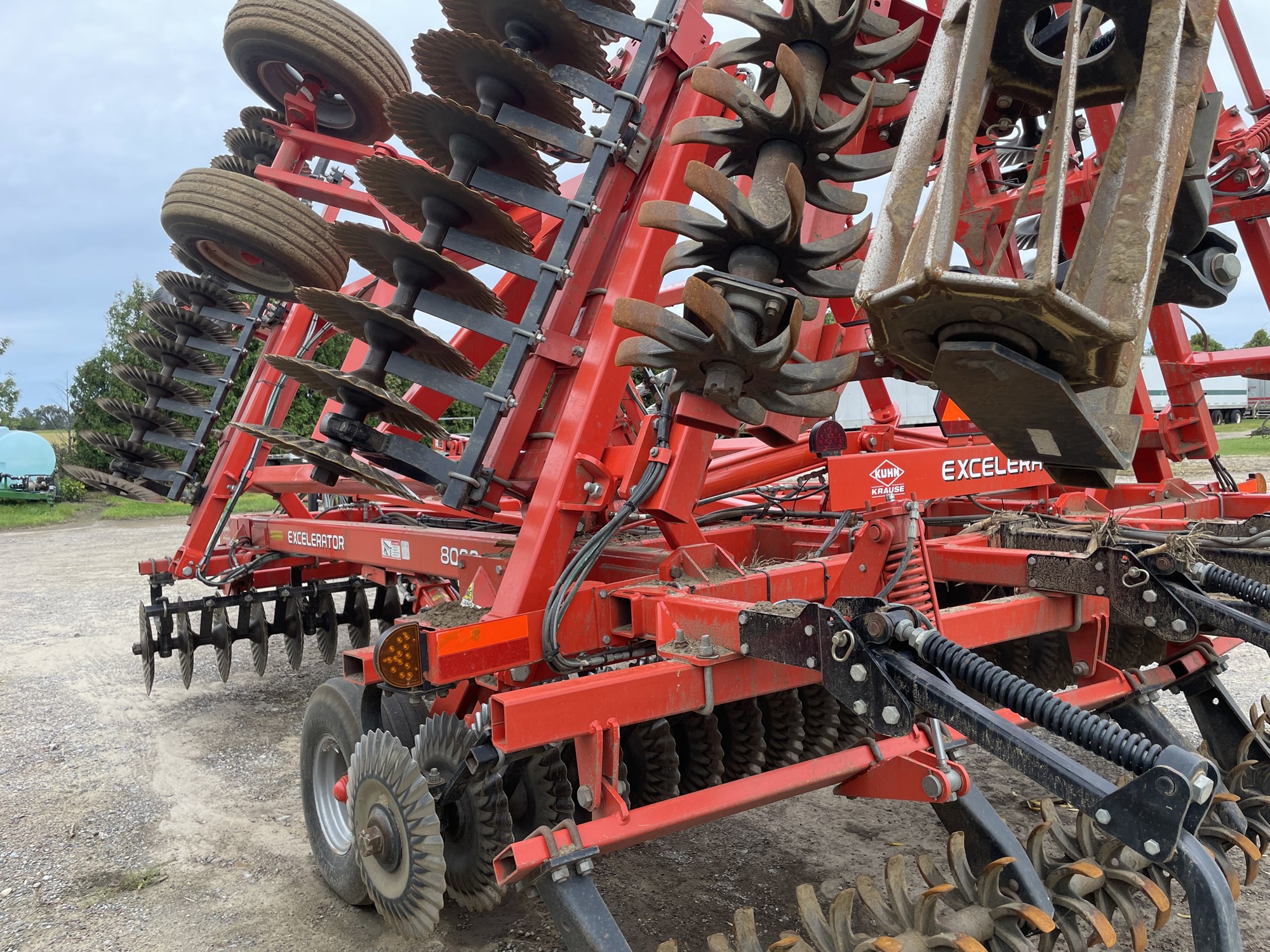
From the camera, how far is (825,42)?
236 cm

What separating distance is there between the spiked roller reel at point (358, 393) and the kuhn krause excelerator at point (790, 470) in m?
0.02

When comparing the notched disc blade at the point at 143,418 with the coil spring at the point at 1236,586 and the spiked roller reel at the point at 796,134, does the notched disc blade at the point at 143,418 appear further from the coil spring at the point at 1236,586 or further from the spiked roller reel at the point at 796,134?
the coil spring at the point at 1236,586

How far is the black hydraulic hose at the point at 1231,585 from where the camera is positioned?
2150 millimetres

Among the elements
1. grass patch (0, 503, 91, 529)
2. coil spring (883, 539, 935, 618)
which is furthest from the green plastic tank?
coil spring (883, 539, 935, 618)

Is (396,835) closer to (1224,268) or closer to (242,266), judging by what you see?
(1224,268)

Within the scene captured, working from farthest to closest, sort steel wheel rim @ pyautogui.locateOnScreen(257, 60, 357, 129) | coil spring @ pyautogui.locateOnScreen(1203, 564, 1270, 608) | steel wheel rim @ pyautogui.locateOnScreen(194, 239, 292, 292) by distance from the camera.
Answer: steel wheel rim @ pyautogui.locateOnScreen(257, 60, 357, 129) < steel wheel rim @ pyautogui.locateOnScreen(194, 239, 292, 292) < coil spring @ pyautogui.locateOnScreen(1203, 564, 1270, 608)

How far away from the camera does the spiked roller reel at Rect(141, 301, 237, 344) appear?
5543 mm

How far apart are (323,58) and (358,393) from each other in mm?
2738

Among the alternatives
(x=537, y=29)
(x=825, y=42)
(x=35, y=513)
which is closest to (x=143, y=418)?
(x=537, y=29)

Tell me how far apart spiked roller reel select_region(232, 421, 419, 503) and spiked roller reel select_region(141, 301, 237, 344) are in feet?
10.3

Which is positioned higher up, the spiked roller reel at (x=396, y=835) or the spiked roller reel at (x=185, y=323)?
the spiked roller reel at (x=185, y=323)

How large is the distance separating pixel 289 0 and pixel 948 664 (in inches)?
180

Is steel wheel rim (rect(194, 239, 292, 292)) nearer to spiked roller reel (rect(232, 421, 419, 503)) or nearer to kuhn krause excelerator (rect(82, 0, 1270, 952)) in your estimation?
kuhn krause excelerator (rect(82, 0, 1270, 952))

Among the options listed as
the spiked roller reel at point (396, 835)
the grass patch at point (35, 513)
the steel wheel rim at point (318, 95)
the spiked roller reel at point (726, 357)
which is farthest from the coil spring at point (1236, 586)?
the grass patch at point (35, 513)
